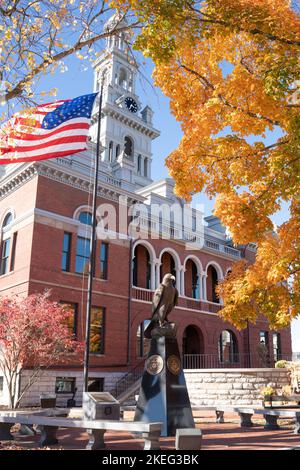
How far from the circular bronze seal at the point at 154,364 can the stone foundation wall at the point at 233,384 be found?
11151 mm

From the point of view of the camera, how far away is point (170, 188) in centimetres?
3684

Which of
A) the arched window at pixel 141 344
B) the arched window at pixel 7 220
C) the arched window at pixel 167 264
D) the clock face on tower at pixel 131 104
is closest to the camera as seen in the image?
the arched window at pixel 7 220

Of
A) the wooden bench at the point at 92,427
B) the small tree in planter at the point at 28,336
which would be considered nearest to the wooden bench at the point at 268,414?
the wooden bench at the point at 92,427

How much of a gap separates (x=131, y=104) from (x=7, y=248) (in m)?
33.0

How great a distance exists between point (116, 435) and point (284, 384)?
12803mm

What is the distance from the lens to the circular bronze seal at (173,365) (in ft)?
35.2

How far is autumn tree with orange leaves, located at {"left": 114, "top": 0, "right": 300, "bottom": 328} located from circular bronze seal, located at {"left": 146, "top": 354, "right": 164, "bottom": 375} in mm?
1966

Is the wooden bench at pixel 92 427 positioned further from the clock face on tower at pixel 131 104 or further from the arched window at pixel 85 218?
the clock face on tower at pixel 131 104

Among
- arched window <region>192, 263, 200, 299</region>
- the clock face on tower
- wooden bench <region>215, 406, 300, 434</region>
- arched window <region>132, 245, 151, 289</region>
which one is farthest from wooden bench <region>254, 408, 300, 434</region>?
the clock face on tower

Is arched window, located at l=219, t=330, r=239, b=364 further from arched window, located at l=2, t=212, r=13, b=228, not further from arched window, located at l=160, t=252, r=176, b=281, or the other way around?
arched window, located at l=2, t=212, r=13, b=228

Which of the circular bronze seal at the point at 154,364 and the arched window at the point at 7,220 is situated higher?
the arched window at the point at 7,220

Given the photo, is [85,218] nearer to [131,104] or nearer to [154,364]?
[154,364]

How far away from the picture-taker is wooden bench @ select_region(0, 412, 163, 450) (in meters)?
7.89
